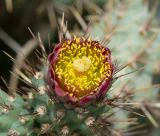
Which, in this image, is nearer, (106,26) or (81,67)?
(81,67)

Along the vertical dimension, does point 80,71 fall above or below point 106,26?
below

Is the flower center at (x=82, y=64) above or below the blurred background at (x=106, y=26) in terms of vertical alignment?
below

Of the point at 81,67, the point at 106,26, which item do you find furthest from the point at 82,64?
the point at 106,26

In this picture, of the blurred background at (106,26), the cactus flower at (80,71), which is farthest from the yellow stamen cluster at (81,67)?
the blurred background at (106,26)

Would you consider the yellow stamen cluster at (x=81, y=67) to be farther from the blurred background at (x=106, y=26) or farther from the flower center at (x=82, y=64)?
the blurred background at (x=106, y=26)

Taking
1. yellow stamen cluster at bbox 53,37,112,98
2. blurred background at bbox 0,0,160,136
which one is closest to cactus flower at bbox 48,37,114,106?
yellow stamen cluster at bbox 53,37,112,98

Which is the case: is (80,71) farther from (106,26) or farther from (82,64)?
(106,26)

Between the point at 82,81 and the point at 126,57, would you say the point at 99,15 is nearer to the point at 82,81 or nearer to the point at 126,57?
the point at 126,57

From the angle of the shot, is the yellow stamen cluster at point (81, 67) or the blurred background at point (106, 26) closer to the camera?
the yellow stamen cluster at point (81, 67)
